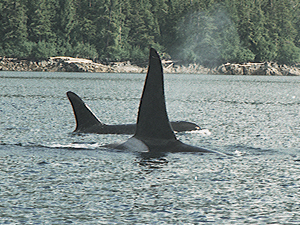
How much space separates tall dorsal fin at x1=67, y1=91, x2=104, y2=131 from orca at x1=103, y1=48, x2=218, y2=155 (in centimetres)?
804

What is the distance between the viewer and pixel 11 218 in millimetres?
10039

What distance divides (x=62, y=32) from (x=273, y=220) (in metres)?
165

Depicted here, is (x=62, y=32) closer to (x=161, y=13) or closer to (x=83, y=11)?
(x=83, y=11)

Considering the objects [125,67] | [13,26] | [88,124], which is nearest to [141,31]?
[125,67]

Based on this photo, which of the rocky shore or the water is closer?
the water

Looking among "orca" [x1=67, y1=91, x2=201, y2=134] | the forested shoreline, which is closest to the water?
"orca" [x1=67, y1=91, x2=201, y2=134]

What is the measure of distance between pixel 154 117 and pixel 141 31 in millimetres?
167991

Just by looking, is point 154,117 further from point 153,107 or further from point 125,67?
point 125,67

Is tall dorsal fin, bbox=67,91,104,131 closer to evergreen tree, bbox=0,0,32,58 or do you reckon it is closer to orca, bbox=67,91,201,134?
orca, bbox=67,91,201,134

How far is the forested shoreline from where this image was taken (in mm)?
164625

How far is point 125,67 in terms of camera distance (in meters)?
170

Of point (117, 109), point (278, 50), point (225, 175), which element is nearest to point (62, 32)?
point (278, 50)

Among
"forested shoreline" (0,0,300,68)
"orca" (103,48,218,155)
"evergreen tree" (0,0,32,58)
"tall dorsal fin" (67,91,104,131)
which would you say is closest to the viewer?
"orca" (103,48,218,155)

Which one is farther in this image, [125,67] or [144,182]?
[125,67]
